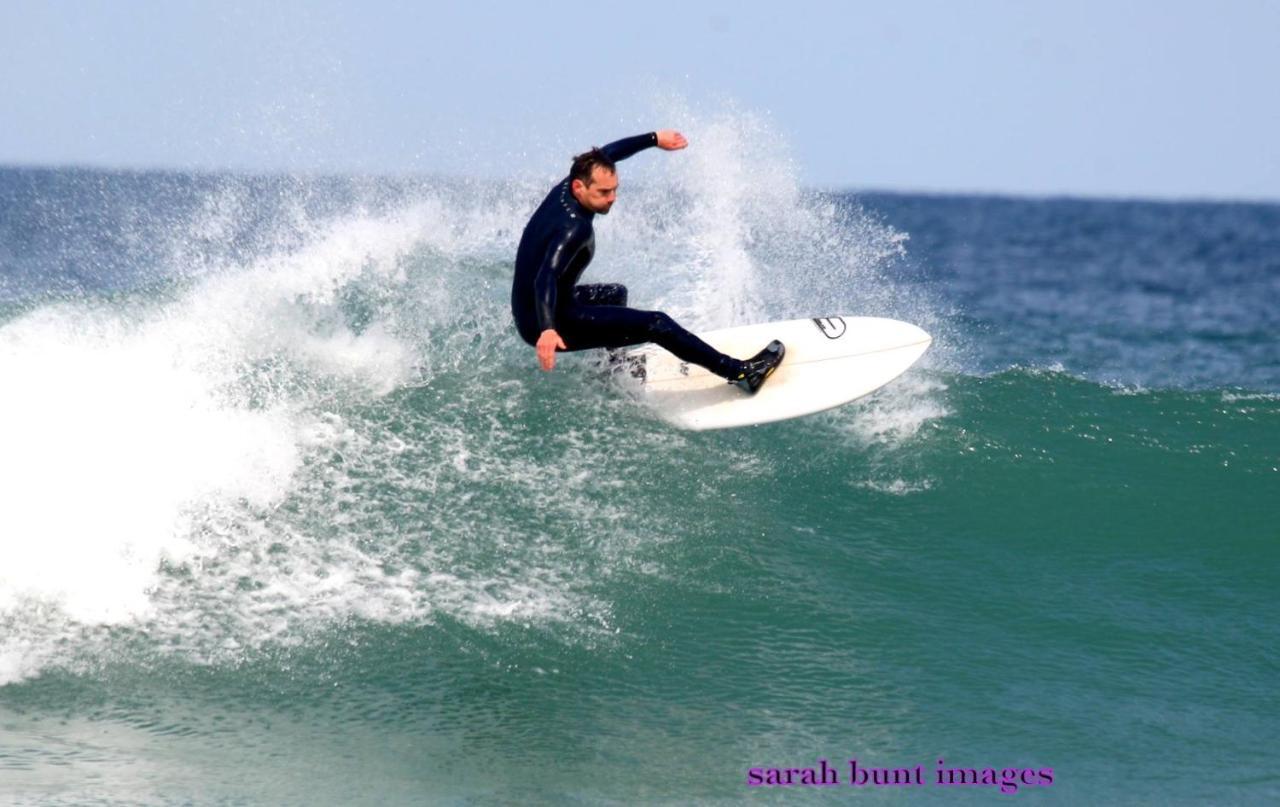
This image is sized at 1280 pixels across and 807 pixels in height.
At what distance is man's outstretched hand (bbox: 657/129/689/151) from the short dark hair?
2.04 ft

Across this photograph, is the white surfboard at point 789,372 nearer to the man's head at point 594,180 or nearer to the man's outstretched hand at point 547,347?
the man's head at point 594,180

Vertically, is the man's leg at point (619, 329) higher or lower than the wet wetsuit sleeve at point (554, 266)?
lower

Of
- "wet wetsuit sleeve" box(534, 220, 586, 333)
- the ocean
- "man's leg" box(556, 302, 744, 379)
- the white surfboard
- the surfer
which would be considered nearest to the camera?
the ocean

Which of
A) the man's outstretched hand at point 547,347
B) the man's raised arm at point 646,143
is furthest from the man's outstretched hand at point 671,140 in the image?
the man's outstretched hand at point 547,347

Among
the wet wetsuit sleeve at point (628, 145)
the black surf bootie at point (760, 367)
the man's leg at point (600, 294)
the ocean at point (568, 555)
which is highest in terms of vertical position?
the wet wetsuit sleeve at point (628, 145)

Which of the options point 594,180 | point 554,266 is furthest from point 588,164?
point 554,266

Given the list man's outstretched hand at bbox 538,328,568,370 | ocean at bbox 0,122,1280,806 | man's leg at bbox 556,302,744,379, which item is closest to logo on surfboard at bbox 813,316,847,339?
ocean at bbox 0,122,1280,806

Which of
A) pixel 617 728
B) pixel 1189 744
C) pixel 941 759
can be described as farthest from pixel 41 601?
pixel 1189 744

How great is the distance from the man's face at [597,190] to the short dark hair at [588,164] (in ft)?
0.06

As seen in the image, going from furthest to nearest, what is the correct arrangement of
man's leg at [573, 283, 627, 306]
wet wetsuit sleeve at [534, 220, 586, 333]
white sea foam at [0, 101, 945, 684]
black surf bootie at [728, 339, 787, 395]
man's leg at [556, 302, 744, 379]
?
1. black surf bootie at [728, 339, 787, 395]
2. man's leg at [573, 283, 627, 306]
3. man's leg at [556, 302, 744, 379]
4. wet wetsuit sleeve at [534, 220, 586, 333]
5. white sea foam at [0, 101, 945, 684]

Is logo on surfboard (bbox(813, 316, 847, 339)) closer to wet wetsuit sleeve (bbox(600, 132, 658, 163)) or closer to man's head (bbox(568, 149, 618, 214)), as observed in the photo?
wet wetsuit sleeve (bbox(600, 132, 658, 163))

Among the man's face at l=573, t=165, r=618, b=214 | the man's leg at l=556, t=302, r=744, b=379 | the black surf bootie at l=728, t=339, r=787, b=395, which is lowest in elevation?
the black surf bootie at l=728, t=339, r=787, b=395

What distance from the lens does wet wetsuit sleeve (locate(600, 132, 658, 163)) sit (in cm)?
731

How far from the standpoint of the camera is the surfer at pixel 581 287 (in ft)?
22.7
